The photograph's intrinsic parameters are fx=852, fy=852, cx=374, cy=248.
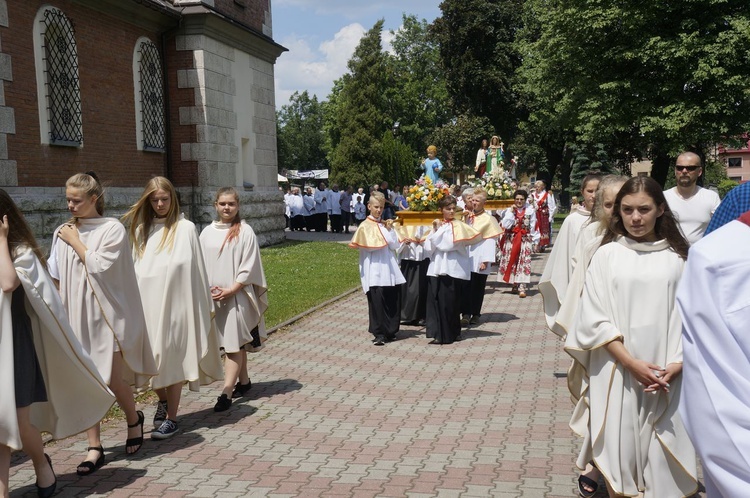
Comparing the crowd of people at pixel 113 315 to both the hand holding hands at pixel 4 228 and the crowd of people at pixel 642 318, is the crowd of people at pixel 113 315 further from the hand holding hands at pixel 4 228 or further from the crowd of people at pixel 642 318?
the crowd of people at pixel 642 318

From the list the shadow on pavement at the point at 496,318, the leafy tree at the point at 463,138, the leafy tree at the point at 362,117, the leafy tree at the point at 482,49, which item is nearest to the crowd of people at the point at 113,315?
the shadow on pavement at the point at 496,318

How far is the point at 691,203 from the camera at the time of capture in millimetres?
8375

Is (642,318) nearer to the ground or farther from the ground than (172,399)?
farther from the ground

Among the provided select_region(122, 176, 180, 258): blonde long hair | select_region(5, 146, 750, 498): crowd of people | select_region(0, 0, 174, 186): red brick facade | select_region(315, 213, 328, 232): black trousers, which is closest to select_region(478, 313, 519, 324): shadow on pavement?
select_region(5, 146, 750, 498): crowd of people

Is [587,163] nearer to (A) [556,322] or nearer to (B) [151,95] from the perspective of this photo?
(B) [151,95]

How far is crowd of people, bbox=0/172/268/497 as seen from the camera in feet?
16.9

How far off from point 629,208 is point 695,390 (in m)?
2.54

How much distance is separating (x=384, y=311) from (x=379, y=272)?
1.73 ft

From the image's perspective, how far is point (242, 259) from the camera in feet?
25.7

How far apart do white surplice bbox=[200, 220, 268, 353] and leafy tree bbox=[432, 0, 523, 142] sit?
44.9 m

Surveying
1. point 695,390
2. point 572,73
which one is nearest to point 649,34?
point 572,73

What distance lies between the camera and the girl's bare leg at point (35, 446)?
200 inches

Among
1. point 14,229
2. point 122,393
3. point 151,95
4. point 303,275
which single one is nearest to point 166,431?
point 122,393

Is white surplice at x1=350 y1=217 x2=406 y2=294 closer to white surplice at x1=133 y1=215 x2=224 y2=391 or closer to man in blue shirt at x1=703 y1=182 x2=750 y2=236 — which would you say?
white surplice at x1=133 y1=215 x2=224 y2=391
